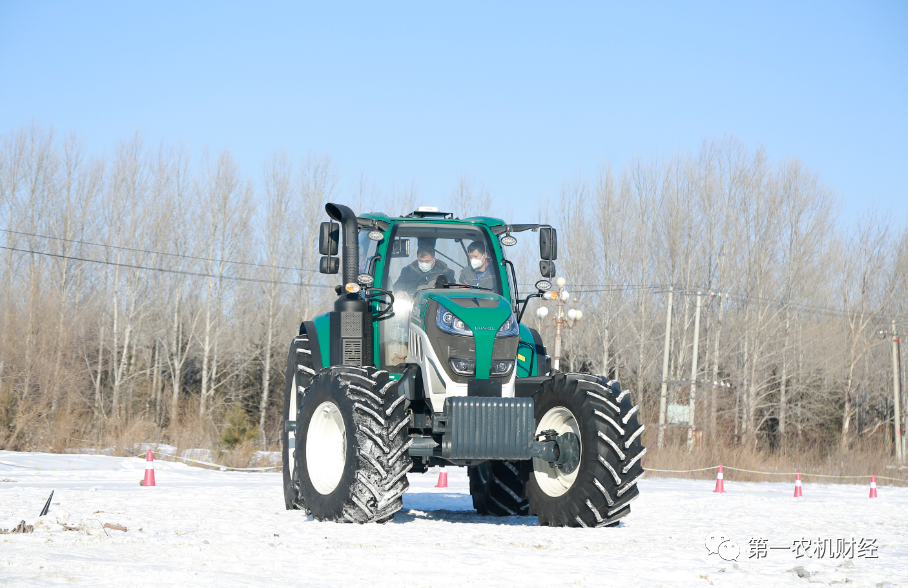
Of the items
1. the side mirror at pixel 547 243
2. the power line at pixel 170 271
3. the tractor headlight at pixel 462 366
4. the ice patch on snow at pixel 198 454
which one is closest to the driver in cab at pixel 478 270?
the side mirror at pixel 547 243

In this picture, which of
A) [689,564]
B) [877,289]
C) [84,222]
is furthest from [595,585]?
[877,289]

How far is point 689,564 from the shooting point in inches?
252

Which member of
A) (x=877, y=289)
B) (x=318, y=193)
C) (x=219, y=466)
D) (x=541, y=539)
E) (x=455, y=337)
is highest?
(x=318, y=193)

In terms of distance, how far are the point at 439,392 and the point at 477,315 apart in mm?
753

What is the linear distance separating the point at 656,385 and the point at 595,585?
4257cm

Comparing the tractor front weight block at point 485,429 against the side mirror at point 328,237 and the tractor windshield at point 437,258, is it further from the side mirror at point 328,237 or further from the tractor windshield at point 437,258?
the side mirror at point 328,237

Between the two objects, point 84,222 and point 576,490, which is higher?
point 84,222

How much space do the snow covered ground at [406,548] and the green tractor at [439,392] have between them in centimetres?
40

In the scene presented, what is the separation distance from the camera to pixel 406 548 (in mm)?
6730

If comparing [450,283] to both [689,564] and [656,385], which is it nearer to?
[689,564]

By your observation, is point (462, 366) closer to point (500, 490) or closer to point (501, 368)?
point (501, 368)

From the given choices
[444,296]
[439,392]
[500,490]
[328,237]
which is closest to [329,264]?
[328,237]

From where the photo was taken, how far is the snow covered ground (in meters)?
5.56

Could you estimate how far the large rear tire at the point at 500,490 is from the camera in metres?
10.1
